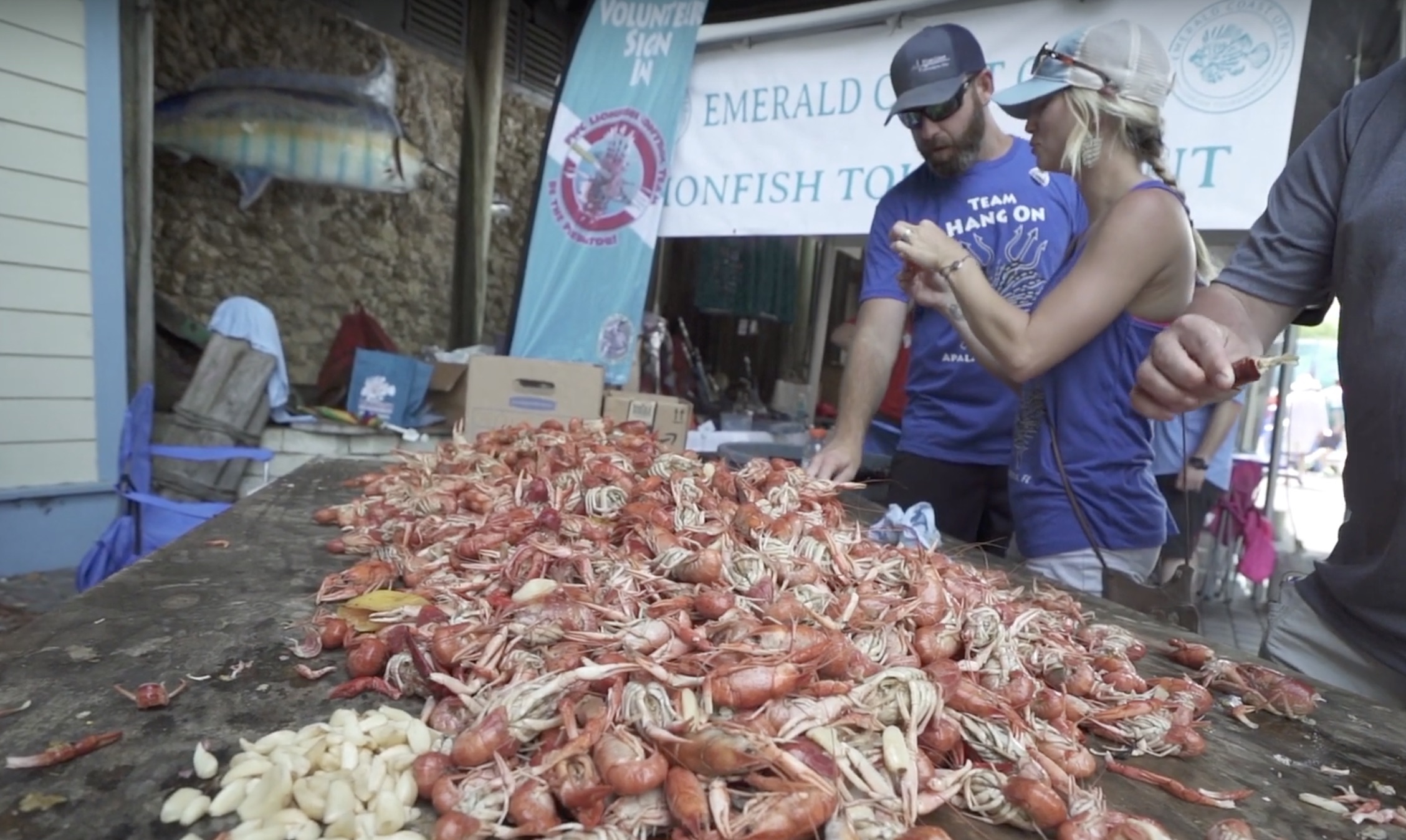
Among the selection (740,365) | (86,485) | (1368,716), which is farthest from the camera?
(740,365)

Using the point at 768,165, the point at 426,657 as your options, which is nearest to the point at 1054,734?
the point at 426,657

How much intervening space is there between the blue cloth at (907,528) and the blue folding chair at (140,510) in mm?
3265

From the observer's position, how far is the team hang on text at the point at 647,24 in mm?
5000

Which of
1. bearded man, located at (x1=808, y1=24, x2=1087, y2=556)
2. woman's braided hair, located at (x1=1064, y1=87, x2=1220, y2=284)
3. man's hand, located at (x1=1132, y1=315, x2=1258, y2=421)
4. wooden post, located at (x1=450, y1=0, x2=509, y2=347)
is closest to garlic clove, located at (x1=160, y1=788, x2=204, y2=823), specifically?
man's hand, located at (x1=1132, y1=315, x2=1258, y2=421)

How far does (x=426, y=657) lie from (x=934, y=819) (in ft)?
2.78

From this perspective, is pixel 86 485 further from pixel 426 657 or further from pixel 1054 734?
pixel 1054 734

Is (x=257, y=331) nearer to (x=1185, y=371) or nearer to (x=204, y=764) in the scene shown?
(x=204, y=764)

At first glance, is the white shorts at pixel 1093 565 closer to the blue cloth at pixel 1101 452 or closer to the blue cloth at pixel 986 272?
the blue cloth at pixel 1101 452

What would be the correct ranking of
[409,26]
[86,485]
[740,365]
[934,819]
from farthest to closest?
[740,365] < [409,26] < [86,485] < [934,819]

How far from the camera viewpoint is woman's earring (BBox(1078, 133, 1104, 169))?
7.22ft

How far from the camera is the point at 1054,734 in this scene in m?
1.31

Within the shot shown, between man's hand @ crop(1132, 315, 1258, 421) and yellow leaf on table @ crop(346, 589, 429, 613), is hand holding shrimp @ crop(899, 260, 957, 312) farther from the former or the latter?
yellow leaf on table @ crop(346, 589, 429, 613)

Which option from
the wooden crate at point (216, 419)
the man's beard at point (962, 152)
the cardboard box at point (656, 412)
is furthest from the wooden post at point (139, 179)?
the man's beard at point (962, 152)

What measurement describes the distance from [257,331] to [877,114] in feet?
14.3
